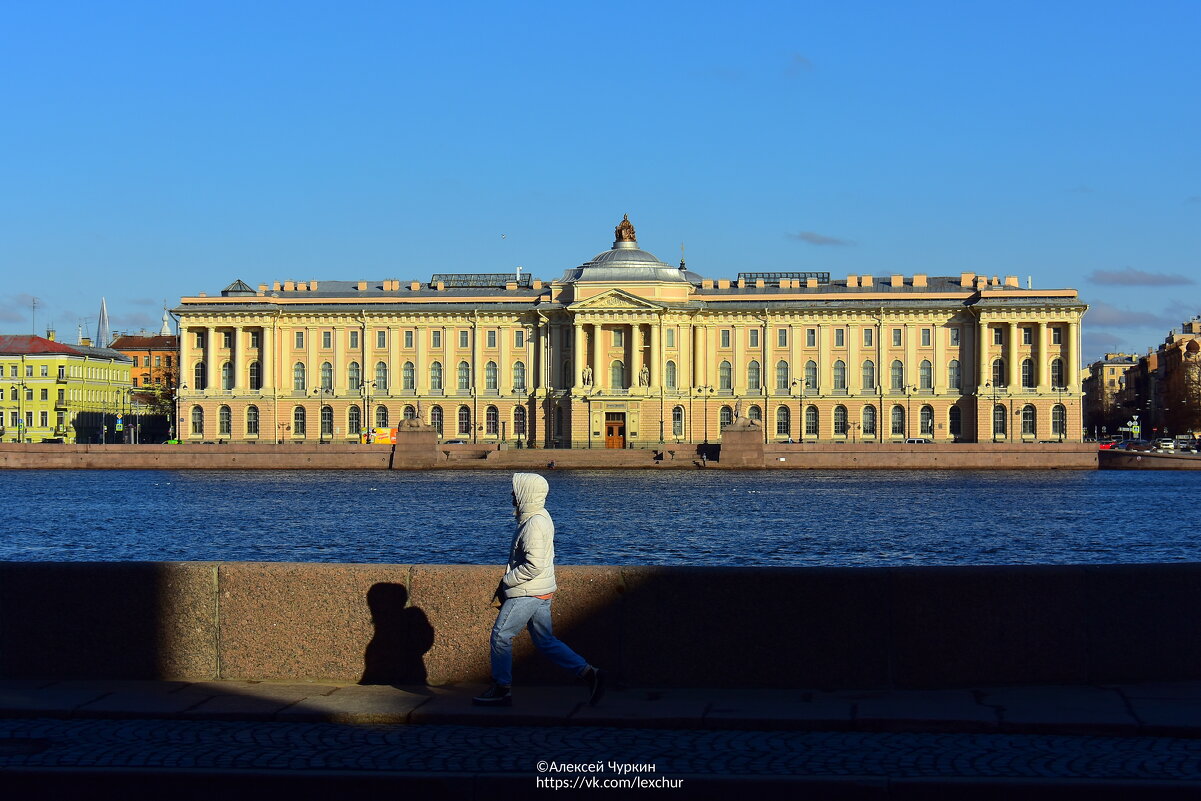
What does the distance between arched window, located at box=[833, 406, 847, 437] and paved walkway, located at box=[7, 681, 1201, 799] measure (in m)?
90.3

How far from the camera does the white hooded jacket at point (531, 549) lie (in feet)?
31.8

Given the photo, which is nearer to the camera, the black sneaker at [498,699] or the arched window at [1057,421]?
the black sneaker at [498,699]

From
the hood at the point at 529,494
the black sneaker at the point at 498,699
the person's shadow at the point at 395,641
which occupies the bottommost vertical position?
the black sneaker at the point at 498,699

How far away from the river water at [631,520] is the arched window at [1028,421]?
23.5 meters

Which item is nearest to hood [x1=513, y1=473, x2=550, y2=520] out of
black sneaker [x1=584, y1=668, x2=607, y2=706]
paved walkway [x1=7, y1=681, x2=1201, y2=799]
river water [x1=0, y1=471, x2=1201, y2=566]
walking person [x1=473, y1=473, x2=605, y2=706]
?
walking person [x1=473, y1=473, x2=605, y2=706]

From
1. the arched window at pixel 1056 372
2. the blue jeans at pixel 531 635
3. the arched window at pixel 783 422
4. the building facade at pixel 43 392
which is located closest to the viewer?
the blue jeans at pixel 531 635

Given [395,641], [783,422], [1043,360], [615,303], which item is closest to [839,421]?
[783,422]

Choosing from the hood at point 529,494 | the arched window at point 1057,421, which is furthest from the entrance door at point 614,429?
the hood at point 529,494

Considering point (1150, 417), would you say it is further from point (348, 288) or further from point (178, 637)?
point (178, 637)

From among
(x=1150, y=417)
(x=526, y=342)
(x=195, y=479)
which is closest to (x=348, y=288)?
(x=526, y=342)

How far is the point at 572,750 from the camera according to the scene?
8688 mm

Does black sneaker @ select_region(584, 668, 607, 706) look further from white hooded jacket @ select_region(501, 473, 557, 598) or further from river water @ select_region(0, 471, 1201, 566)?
river water @ select_region(0, 471, 1201, 566)

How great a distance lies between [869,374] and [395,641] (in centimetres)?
9113

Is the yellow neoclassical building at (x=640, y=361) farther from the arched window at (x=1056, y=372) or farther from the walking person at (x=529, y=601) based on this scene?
the walking person at (x=529, y=601)
